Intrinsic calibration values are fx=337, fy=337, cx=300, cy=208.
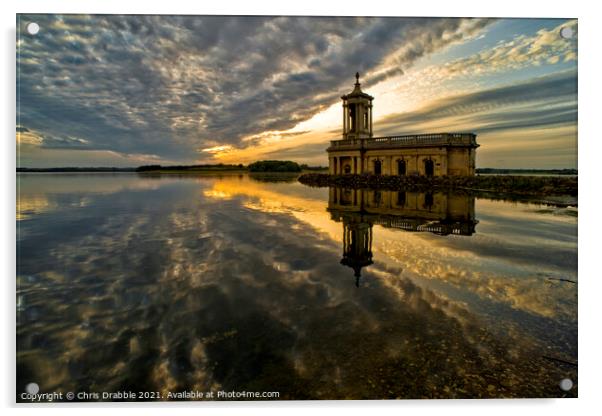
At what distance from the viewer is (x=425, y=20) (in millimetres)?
6633

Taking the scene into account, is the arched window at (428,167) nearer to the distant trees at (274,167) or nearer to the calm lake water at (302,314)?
the calm lake water at (302,314)

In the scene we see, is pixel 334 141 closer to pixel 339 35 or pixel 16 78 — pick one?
pixel 339 35

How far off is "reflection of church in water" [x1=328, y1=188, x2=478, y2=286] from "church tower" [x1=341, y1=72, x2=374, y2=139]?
53.3 ft

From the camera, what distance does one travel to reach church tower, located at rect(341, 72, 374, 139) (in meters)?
29.9

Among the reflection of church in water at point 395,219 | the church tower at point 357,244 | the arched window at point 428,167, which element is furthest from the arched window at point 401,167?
the church tower at point 357,244

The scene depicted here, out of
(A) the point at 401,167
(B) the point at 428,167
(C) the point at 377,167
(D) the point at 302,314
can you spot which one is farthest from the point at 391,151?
(D) the point at 302,314

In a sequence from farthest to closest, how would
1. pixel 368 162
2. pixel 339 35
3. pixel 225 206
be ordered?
pixel 368 162, pixel 225 206, pixel 339 35

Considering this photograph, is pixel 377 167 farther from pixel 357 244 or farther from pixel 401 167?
pixel 357 244

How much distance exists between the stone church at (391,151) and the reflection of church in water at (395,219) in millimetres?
8415

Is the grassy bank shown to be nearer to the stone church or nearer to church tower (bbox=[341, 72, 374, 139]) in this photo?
the stone church

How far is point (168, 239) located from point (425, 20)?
24.6ft

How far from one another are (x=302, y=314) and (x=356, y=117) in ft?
92.9

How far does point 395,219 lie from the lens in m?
11.1
